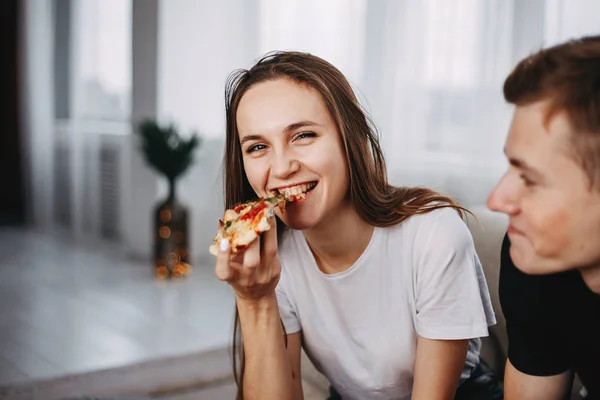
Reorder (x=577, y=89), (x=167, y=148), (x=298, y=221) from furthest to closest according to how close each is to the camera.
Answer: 1. (x=167, y=148)
2. (x=298, y=221)
3. (x=577, y=89)

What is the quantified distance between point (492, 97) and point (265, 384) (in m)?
2.39

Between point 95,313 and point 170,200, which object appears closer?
point 95,313

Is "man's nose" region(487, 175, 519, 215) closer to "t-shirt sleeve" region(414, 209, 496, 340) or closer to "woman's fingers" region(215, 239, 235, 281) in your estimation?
"t-shirt sleeve" region(414, 209, 496, 340)

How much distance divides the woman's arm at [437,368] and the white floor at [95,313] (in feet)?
7.04

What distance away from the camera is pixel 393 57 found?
12.4 ft

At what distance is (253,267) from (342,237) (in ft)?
0.87

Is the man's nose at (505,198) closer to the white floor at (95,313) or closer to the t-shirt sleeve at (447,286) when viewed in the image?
the t-shirt sleeve at (447,286)

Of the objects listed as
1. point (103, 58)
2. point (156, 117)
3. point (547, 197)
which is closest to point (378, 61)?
point (156, 117)

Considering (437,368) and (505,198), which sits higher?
(505,198)

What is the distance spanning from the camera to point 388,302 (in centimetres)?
146

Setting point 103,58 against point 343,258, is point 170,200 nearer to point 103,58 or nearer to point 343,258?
point 103,58

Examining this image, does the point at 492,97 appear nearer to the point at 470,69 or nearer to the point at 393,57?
the point at 470,69

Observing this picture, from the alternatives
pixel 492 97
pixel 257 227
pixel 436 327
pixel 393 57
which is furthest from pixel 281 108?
pixel 393 57

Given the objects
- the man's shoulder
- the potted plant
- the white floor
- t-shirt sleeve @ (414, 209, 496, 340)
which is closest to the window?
the potted plant
